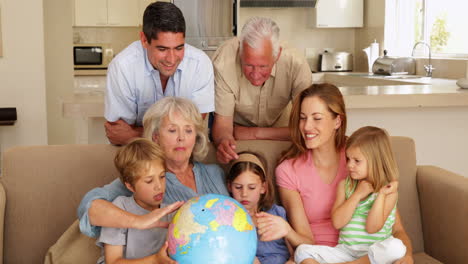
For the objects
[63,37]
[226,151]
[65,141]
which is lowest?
[65,141]

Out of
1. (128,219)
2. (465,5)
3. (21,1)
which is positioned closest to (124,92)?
(128,219)

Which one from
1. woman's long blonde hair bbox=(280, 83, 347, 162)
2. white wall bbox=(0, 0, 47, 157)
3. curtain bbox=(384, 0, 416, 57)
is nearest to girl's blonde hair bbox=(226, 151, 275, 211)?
woman's long blonde hair bbox=(280, 83, 347, 162)

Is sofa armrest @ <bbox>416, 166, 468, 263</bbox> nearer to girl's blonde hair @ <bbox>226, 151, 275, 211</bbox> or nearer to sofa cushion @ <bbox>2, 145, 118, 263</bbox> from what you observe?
girl's blonde hair @ <bbox>226, 151, 275, 211</bbox>

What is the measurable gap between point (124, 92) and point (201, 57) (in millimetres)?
376

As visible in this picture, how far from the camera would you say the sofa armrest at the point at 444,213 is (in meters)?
2.43

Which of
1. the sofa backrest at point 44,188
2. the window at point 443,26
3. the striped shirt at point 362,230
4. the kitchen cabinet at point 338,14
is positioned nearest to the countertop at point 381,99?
the sofa backrest at point 44,188

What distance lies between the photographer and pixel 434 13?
6.06 m

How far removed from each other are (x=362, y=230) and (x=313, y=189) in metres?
0.28

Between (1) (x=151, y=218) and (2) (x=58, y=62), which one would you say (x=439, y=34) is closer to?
(2) (x=58, y=62)

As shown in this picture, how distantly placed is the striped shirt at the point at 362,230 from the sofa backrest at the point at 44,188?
0.99 meters

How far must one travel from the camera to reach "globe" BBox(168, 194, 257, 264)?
1.76 m

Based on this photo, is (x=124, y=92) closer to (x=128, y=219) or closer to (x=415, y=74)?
(x=128, y=219)

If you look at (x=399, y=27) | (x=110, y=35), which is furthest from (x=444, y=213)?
(x=110, y=35)

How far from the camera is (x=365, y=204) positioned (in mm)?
2270
